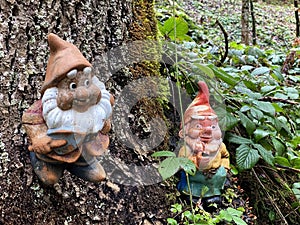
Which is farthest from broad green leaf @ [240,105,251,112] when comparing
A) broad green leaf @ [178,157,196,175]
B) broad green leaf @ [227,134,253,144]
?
broad green leaf @ [178,157,196,175]

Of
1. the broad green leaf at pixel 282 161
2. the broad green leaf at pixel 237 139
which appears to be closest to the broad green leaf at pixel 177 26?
the broad green leaf at pixel 237 139

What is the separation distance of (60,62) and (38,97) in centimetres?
31

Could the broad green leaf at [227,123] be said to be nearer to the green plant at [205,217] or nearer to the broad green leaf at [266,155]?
the broad green leaf at [266,155]

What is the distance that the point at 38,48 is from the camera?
1.12 m

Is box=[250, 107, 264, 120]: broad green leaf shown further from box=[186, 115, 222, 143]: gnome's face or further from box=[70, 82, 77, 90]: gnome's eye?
box=[70, 82, 77, 90]: gnome's eye

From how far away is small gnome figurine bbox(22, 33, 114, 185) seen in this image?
84 cm

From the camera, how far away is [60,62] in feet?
2.76

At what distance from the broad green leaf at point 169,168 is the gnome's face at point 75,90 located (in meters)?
0.35

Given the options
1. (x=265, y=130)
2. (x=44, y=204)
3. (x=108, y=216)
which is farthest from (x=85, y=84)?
(x=265, y=130)

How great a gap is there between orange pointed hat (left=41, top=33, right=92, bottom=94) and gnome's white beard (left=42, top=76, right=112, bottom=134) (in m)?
0.03

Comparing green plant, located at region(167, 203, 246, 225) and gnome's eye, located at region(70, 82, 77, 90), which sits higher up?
gnome's eye, located at region(70, 82, 77, 90)

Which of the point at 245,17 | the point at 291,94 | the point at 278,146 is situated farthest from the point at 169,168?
the point at 245,17

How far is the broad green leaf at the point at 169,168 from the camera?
1072 mm

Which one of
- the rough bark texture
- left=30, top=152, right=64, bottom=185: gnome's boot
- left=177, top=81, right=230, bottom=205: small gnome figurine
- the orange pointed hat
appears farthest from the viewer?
left=177, top=81, right=230, bottom=205: small gnome figurine
